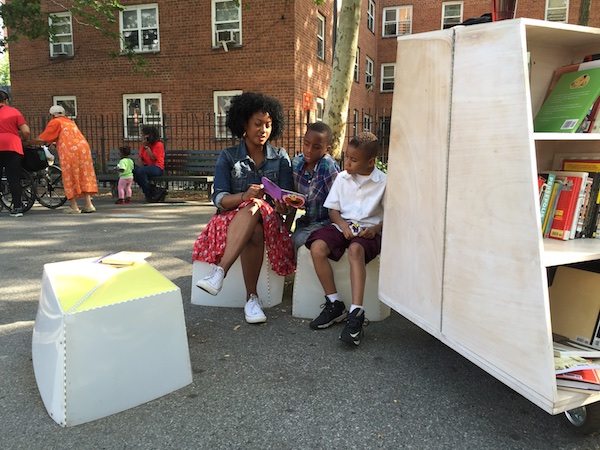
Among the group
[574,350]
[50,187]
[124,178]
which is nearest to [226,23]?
[124,178]

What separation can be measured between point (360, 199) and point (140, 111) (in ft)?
45.3

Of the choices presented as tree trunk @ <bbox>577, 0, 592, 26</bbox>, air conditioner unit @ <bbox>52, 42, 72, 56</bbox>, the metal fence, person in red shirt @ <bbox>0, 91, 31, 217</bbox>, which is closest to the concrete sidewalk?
person in red shirt @ <bbox>0, 91, 31, 217</bbox>

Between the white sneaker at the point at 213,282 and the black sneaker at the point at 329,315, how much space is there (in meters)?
0.68

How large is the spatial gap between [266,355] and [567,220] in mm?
1776

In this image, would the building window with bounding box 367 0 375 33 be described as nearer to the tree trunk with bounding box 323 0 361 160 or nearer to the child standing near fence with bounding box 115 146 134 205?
the child standing near fence with bounding box 115 146 134 205

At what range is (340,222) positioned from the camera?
10.5ft

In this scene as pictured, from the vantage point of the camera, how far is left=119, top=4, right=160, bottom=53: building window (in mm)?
14867

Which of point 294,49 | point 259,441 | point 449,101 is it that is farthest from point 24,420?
point 294,49

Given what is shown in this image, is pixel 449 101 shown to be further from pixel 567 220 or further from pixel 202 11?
pixel 202 11

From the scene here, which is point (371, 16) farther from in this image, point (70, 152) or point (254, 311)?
point (254, 311)

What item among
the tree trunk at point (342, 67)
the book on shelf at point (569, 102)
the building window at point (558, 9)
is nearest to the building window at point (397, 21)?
the building window at point (558, 9)

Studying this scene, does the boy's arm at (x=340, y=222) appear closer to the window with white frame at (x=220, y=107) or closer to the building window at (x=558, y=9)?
the window with white frame at (x=220, y=107)

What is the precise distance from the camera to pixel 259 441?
1933 millimetres

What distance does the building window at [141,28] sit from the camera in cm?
1487
